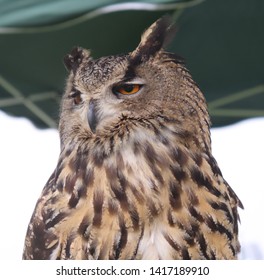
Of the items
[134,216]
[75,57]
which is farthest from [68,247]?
[75,57]

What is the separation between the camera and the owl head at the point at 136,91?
1.42 metres

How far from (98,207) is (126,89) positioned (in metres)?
0.26

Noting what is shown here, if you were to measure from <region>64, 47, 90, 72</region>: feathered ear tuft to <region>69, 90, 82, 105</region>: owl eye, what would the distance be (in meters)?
0.05

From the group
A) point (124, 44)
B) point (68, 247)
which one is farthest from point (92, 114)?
point (68, 247)

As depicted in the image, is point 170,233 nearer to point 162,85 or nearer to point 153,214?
point 153,214

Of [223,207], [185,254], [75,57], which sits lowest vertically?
[185,254]

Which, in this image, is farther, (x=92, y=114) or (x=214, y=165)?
(x=214, y=165)

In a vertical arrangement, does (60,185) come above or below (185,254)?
above

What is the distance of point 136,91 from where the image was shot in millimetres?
1434

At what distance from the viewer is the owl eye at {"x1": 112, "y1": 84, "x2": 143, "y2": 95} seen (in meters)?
1.42

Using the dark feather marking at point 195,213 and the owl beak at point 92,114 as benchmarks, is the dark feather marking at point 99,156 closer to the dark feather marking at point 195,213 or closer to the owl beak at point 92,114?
the owl beak at point 92,114

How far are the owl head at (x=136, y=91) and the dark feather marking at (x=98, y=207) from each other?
5.2 inches

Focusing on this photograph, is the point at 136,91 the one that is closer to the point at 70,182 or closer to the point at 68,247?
the point at 70,182

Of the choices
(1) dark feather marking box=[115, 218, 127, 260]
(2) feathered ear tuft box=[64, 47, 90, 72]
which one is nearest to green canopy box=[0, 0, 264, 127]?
(2) feathered ear tuft box=[64, 47, 90, 72]
